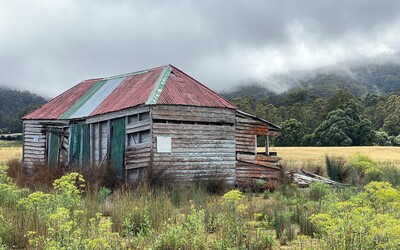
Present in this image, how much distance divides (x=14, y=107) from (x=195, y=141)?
93.8 meters

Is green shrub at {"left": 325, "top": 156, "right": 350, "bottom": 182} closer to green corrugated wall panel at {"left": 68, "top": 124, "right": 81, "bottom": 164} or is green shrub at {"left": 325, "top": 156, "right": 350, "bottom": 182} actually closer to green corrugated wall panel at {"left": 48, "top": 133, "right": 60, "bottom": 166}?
green corrugated wall panel at {"left": 68, "top": 124, "right": 81, "bottom": 164}

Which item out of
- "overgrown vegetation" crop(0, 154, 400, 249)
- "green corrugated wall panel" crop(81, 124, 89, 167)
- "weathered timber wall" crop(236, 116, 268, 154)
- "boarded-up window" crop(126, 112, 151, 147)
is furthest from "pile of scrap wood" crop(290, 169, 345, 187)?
"green corrugated wall panel" crop(81, 124, 89, 167)

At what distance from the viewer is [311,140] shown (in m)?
58.8

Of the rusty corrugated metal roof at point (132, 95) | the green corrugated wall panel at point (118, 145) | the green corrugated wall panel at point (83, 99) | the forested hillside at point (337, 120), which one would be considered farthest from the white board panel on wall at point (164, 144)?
the forested hillside at point (337, 120)

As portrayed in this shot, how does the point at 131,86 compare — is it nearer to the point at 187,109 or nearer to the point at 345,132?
the point at 187,109

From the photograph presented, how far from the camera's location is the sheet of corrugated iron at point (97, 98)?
1987cm

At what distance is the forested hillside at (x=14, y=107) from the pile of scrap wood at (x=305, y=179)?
63.1 m

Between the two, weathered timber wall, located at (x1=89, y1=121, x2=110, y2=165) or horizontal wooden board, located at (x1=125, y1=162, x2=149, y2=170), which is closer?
horizontal wooden board, located at (x1=125, y1=162, x2=149, y2=170)

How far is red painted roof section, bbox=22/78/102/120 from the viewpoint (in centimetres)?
2181

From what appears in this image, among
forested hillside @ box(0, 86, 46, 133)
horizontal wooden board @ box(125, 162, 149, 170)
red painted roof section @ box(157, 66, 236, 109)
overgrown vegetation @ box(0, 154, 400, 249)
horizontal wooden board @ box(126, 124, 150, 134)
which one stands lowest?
overgrown vegetation @ box(0, 154, 400, 249)

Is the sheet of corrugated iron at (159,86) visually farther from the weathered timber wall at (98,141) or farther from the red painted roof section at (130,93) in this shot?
the weathered timber wall at (98,141)

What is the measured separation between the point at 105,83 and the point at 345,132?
1505 inches

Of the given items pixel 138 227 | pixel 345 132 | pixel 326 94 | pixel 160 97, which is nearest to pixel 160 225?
pixel 138 227

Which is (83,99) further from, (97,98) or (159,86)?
(159,86)
